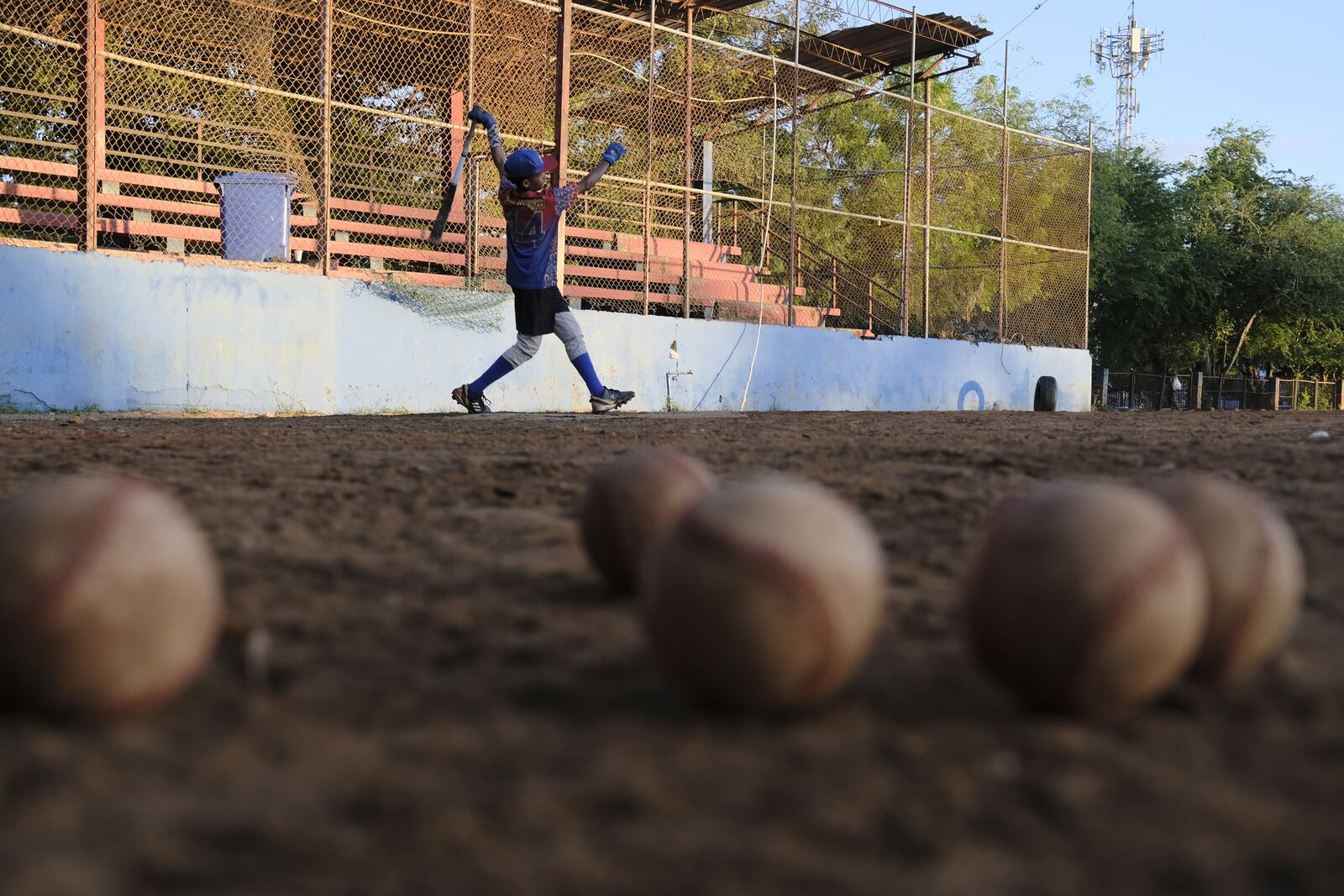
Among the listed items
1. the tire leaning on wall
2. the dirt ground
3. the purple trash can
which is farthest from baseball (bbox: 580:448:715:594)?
the tire leaning on wall

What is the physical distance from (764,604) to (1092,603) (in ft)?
2.06

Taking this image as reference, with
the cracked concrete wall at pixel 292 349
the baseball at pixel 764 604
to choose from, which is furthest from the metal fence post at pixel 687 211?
the baseball at pixel 764 604

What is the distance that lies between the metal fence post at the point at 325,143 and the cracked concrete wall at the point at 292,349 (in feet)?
1.88

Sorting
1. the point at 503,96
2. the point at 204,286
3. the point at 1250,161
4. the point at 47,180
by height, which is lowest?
the point at 204,286

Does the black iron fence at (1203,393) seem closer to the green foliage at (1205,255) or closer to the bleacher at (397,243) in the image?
the green foliage at (1205,255)

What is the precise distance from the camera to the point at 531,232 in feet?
39.4

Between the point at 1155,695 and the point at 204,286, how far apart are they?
38.9 feet

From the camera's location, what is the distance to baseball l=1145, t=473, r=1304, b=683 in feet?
8.55

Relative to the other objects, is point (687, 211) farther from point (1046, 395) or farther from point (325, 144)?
point (1046, 395)

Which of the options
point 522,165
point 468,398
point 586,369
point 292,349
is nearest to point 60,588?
point 522,165

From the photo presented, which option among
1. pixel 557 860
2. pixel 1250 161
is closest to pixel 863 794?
pixel 557 860

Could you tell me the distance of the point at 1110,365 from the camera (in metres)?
42.0

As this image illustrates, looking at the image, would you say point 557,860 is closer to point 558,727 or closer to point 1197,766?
point 558,727

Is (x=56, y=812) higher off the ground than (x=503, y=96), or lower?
lower
